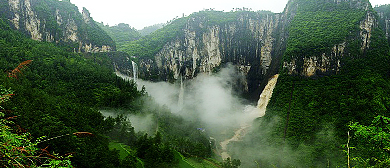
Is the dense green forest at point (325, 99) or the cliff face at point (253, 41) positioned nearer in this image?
the dense green forest at point (325, 99)

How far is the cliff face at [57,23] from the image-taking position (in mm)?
56844

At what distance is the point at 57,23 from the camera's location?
208 ft

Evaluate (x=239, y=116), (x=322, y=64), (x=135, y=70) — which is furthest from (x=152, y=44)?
(x=322, y=64)

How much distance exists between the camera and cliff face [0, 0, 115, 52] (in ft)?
186

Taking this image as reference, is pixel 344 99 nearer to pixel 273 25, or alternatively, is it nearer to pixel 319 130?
pixel 319 130

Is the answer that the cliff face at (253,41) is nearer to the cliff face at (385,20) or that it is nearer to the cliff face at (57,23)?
the cliff face at (385,20)

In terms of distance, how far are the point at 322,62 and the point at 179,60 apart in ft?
137

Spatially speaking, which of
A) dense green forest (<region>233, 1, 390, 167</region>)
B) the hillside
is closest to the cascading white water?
the hillside

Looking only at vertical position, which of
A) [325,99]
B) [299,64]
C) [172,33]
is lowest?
[325,99]

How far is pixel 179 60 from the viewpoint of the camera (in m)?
77.4

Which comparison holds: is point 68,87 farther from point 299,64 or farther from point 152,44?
point 299,64

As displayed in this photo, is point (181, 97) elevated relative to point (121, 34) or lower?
lower

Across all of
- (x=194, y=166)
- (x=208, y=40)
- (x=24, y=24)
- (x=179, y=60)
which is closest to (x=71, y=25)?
(x=24, y=24)

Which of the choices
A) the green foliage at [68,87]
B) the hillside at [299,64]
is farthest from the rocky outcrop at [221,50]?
the green foliage at [68,87]
